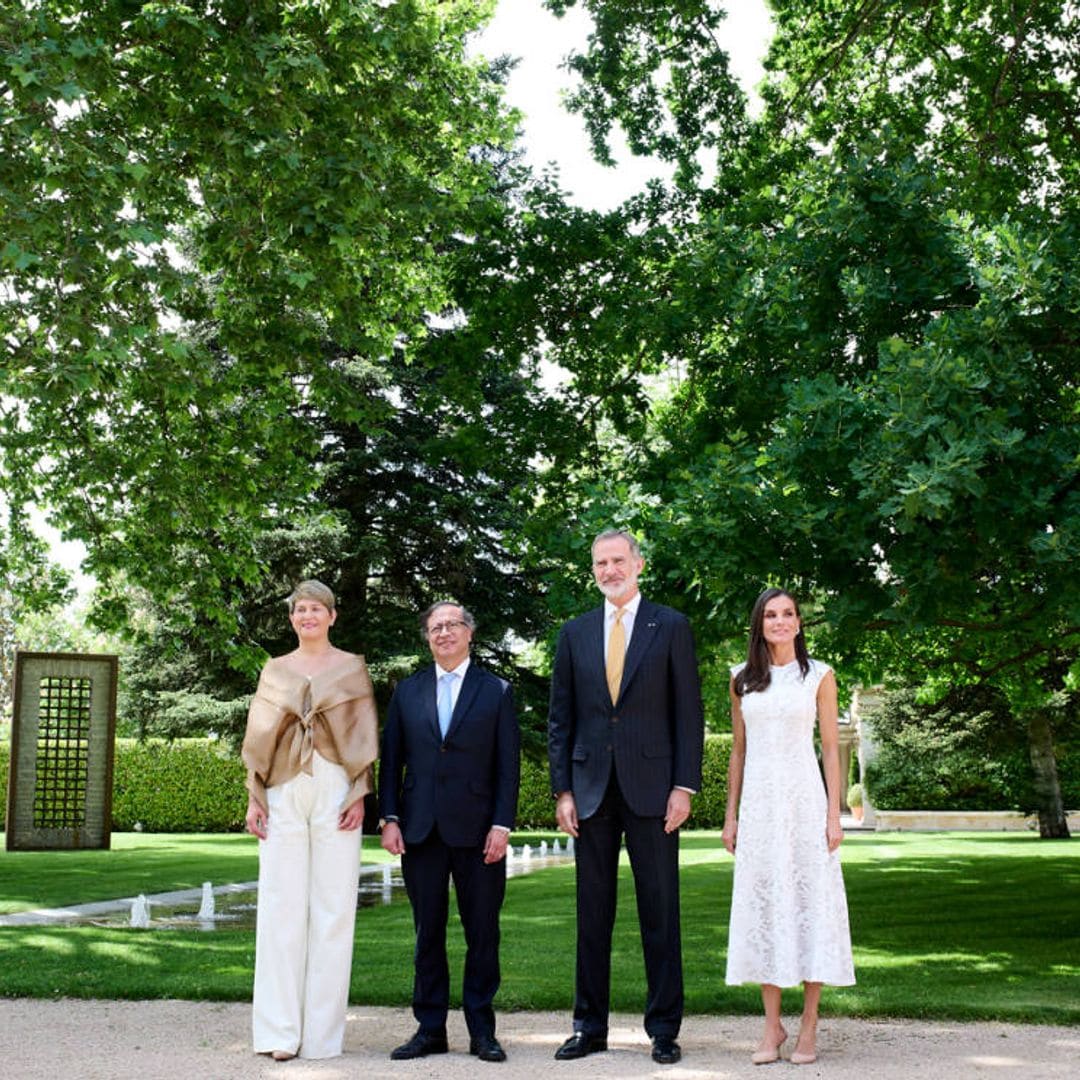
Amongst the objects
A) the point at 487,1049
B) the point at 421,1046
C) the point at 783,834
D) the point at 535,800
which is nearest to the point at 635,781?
the point at 783,834

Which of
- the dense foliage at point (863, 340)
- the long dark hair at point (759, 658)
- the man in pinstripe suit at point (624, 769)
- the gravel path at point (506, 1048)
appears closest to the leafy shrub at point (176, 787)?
the dense foliage at point (863, 340)

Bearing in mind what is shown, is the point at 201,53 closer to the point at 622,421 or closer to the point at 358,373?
the point at 622,421

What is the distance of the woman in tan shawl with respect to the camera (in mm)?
Result: 5797

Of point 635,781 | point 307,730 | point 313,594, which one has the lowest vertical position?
point 635,781

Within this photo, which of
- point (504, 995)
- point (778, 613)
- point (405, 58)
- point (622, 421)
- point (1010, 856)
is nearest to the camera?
point (778, 613)

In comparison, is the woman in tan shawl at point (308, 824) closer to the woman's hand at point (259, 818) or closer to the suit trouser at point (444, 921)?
the woman's hand at point (259, 818)

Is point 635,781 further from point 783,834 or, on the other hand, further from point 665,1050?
point 665,1050

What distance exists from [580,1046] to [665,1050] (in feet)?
1.28

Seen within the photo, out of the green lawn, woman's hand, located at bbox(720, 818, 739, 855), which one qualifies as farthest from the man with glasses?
the green lawn

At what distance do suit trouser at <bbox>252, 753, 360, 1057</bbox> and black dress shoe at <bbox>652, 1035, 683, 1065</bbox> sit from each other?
4.51 feet

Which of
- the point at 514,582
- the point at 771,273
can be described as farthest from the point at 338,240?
the point at 514,582

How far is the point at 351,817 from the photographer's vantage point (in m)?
6.00

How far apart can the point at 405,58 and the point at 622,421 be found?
5.02 m

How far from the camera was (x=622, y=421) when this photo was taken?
1324 centimetres
